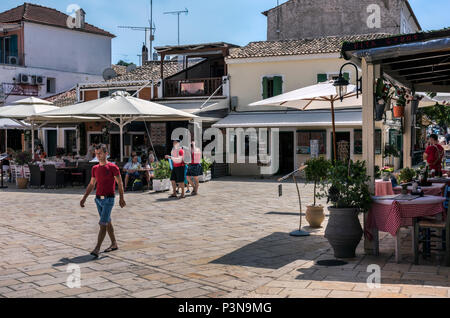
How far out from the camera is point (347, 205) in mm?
6457

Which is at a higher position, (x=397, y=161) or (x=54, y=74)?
(x=54, y=74)

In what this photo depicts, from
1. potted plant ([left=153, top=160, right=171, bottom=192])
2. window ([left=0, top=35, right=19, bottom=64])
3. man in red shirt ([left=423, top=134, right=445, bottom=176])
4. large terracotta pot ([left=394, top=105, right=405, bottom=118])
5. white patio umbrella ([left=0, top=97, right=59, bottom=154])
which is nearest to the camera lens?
man in red shirt ([left=423, top=134, right=445, bottom=176])

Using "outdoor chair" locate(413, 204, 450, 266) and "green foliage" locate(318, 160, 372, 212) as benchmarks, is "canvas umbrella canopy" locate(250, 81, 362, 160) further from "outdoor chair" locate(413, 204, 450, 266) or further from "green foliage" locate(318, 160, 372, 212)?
"outdoor chair" locate(413, 204, 450, 266)

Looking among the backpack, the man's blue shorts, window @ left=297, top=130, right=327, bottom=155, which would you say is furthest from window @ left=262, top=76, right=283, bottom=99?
the man's blue shorts

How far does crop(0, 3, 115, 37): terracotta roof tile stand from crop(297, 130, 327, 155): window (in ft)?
58.7

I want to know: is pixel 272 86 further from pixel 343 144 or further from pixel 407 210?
pixel 407 210

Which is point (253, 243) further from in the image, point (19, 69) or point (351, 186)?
point (19, 69)

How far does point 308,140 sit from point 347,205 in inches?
587

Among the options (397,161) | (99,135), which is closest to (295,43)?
(397,161)

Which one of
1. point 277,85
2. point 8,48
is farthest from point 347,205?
point 8,48

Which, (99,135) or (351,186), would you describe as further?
(99,135)

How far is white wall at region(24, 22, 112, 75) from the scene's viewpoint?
98.6ft

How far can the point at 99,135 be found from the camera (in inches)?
1036
